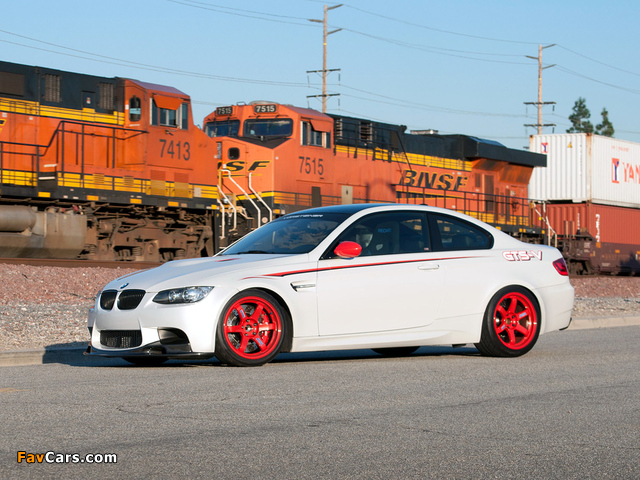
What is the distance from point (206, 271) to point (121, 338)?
90 centimetres

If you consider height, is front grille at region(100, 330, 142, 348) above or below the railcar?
below

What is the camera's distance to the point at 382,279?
7.68 m

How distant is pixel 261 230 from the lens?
8.41 meters

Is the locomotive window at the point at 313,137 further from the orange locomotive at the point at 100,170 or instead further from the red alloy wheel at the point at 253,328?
the red alloy wheel at the point at 253,328

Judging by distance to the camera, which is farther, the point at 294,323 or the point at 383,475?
the point at 294,323

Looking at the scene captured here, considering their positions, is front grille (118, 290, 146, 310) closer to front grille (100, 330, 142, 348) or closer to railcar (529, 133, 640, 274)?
front grille (100, 330, 142, 348)

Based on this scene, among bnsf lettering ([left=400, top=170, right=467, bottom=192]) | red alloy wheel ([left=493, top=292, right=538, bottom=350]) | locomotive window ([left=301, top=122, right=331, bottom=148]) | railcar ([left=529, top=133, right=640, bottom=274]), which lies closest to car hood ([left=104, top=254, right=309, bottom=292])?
red alloy wheel ([left=493, top=292, right=538, bottom=350])

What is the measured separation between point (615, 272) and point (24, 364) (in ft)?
96.1

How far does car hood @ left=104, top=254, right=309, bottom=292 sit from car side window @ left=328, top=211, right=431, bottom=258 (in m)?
0.65

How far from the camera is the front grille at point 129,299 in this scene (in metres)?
7.05

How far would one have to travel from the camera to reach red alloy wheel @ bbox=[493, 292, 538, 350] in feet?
27.3

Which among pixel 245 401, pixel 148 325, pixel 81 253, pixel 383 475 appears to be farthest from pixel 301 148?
pixel 383 475

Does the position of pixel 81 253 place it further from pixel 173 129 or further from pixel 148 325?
pixel 148 325

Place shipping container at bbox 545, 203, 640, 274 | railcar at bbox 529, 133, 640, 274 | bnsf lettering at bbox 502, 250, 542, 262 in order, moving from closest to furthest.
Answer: bnsf lettering at bbox 502, 250, 542, 262
shipping container at bbox 545, 203, 640, 274
railcar at bbox 529, 133, 640, 274
